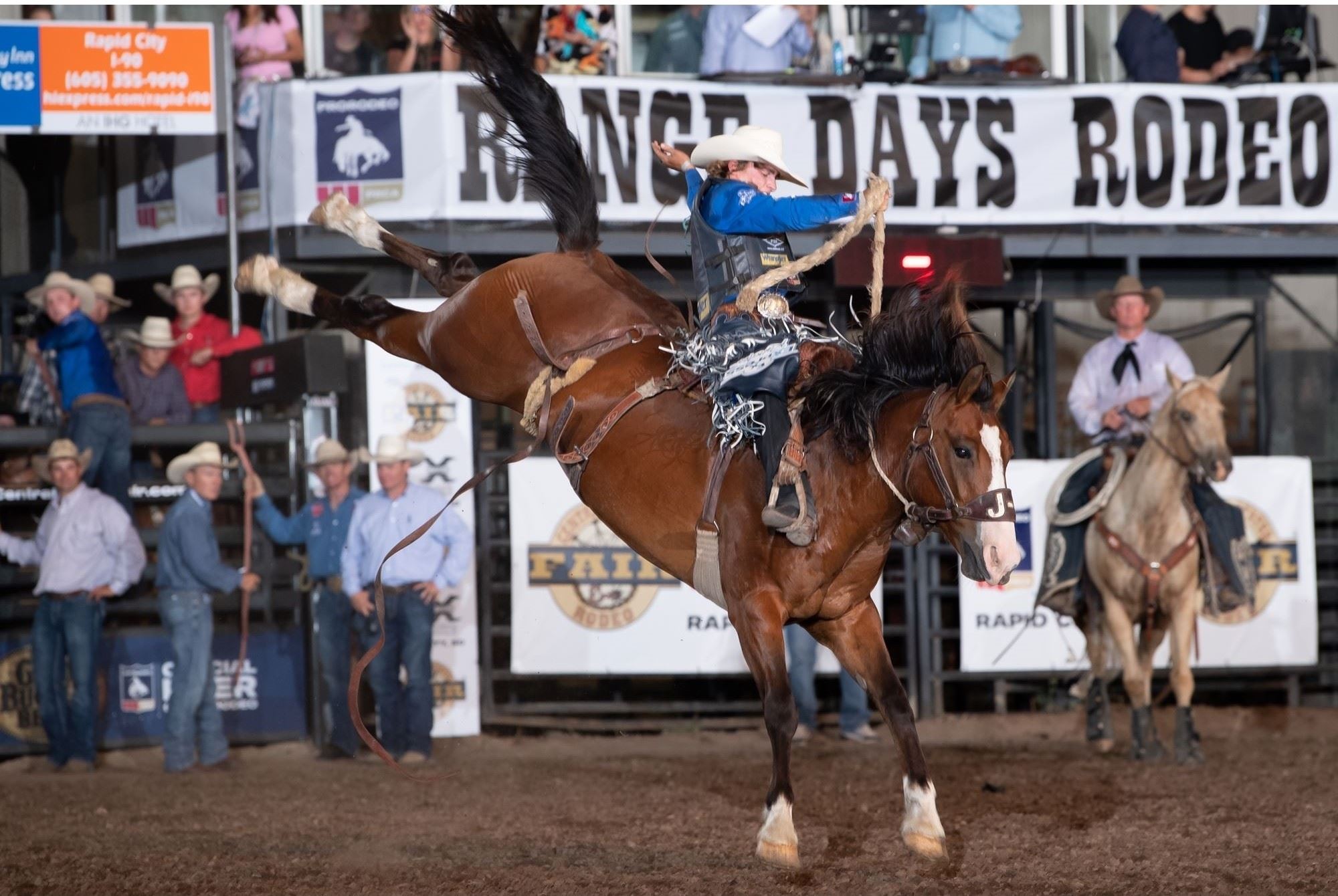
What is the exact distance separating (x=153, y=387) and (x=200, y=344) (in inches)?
19.3

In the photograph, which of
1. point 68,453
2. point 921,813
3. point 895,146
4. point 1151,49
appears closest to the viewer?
point 921,813

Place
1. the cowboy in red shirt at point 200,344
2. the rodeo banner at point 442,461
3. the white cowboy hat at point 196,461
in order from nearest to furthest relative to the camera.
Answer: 1. the white cowboy hat at point 196,461
2. the rodeo banner at point 442,461
3. the cowboy in red shirt at point 200,344

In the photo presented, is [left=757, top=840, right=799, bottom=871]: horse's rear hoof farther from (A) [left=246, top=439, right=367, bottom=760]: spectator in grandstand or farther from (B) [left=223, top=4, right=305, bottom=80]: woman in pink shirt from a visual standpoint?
(B) [left=223, top=4, right=305, bottom=80]: woman in pink shirt

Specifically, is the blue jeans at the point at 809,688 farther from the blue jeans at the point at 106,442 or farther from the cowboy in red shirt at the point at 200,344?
the blue jeans at the point at 106,442

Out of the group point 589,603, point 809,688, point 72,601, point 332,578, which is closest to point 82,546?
point 72,601

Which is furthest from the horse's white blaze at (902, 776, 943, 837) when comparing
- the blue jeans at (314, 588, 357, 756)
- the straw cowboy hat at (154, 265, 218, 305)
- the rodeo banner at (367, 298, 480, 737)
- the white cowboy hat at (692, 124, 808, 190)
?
the straw cowboy hat at (154, 265, 218, 305)

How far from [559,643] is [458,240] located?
2.81 m

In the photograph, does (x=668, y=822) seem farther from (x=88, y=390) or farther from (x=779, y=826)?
(x=88, y=390)

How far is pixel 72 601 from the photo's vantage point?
9383 mm

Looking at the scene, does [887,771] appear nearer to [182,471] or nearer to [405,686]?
[405,686]

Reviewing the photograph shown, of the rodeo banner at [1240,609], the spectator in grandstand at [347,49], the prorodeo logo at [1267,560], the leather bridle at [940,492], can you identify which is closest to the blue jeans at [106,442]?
the spectator in grandstand at [347,49]

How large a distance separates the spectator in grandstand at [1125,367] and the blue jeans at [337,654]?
4851 millimetres

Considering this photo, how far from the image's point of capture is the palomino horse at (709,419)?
5078 millimetres

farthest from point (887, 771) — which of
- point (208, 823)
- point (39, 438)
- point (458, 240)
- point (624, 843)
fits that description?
point (39, 438)
